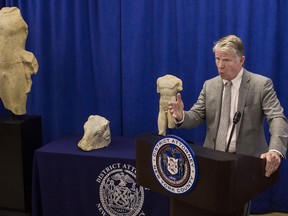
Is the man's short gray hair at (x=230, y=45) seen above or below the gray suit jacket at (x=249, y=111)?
above

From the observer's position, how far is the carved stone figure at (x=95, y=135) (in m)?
2.62

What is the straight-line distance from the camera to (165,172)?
49.1 inches

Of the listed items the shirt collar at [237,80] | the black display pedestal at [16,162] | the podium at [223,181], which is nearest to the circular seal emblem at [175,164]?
the podium at [223,181]

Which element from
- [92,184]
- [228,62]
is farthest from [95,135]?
[228,62]

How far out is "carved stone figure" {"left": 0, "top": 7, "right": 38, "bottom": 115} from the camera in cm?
262

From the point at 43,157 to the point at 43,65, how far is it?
3.33 ft

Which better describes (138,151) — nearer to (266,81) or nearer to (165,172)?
(165,172)

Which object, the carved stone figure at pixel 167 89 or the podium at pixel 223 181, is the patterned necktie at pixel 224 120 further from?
the carved stone figure at pixel 167 89

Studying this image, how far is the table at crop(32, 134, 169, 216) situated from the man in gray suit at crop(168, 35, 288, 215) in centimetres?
82

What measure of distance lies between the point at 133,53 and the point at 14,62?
3.14ft

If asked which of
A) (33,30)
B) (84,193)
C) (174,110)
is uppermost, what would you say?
(33,30)

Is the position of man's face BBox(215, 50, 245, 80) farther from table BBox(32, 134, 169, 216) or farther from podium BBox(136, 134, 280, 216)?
table BBox(32, 134, 169, 216)

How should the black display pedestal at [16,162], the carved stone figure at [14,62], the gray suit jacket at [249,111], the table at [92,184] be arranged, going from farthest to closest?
the black display pedestal at [16,162], the carved stone figure at [14,62], the table at [92,184], the gray suit jacket at [249,111]

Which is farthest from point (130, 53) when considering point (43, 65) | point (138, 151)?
point (138, 151)
